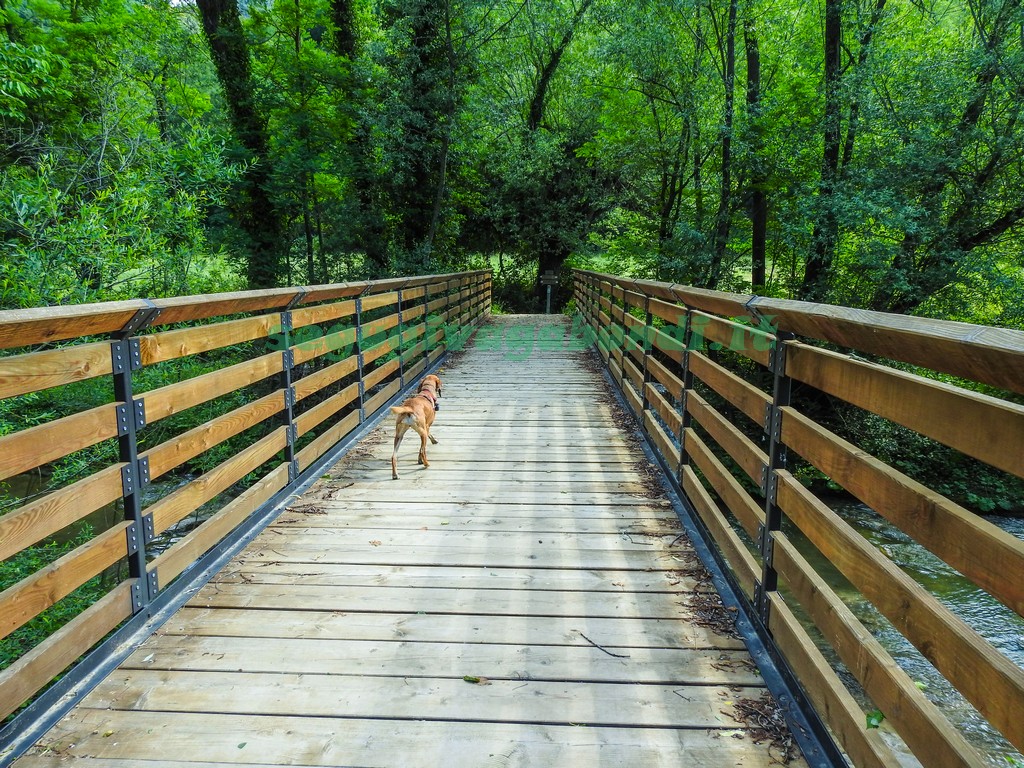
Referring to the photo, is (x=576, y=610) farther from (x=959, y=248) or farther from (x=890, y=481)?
(x=959, y=248)

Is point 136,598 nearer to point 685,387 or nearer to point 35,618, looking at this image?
point 685,387

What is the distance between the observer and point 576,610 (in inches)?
103

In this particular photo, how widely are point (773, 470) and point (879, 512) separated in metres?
0.70

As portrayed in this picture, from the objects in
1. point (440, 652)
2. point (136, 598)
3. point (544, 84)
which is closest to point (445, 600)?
point (440, 652)

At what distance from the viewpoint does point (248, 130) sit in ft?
46.2

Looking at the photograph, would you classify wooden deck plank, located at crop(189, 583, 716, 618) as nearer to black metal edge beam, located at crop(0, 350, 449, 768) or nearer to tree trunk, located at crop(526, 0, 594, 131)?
black metal edge beam, located at crop(0, 350, 449, 768)

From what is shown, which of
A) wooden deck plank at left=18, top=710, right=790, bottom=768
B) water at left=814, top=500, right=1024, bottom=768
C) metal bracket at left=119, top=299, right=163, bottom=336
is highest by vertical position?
metal bracket at left=119, top=299, right=163, bottom=336

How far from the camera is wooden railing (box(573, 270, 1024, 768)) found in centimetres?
117

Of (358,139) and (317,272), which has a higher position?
(358,139)

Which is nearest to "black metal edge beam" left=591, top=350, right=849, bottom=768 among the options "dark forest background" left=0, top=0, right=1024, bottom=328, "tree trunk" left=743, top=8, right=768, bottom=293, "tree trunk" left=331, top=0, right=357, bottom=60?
"dark forest background" left=0, top=0, right=1024, bottom=328

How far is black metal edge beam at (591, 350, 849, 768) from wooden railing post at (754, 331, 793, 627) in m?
0.10

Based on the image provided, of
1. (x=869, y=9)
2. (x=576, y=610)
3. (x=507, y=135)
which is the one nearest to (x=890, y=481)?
(x=576, y=610)

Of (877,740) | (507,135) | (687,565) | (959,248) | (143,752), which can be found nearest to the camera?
(877,740)

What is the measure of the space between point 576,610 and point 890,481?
144cm
